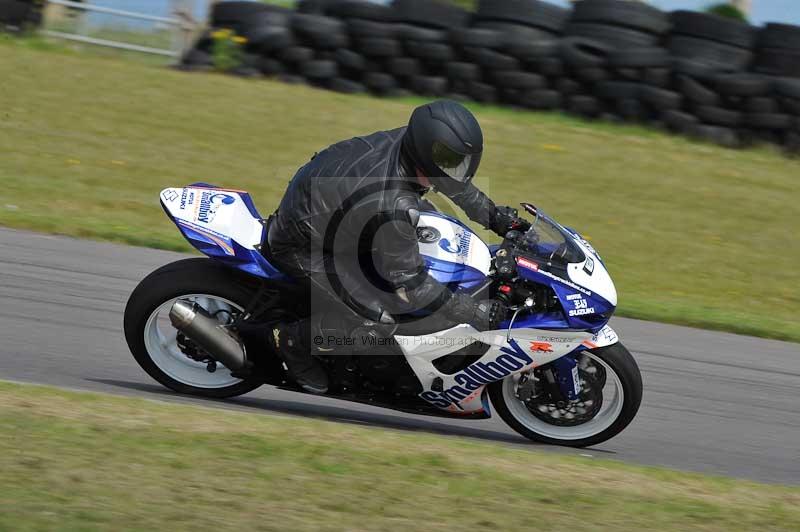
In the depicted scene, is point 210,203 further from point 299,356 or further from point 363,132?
point 363,132

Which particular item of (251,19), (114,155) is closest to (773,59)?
(251,19)

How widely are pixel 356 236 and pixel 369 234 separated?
0.07m

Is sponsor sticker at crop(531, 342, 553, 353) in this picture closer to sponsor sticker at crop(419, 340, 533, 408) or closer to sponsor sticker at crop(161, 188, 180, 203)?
sponsor sticker at crop(419, 340, 533, 408)

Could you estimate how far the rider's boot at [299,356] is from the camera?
5.05m

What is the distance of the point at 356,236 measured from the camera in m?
4.76

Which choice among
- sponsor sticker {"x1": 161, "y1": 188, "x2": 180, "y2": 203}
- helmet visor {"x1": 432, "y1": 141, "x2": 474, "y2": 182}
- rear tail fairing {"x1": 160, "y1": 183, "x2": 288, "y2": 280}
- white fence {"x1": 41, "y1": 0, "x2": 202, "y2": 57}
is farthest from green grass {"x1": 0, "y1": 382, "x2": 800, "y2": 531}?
white fence {"x1": 41, "y1": 0, "x2": 202, "y2": 57}

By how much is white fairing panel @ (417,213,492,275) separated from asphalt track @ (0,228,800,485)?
97 centimetres

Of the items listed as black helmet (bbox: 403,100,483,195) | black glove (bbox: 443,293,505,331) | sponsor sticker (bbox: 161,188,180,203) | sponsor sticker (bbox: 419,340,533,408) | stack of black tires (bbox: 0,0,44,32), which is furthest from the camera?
stack of black tires (bbox: 0,0,44,32)

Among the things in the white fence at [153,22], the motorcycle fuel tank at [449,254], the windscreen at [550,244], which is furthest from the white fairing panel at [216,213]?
the white fence at [153,22]

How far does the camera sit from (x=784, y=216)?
11.4 metres

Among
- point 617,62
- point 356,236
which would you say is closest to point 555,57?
point 617,62

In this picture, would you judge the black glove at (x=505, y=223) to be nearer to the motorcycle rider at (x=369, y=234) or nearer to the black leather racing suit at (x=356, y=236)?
the motorcycle rider at (x=369, y=234)

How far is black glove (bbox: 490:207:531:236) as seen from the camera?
5211 millimetres

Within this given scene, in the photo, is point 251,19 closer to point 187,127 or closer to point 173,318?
point 187,127
